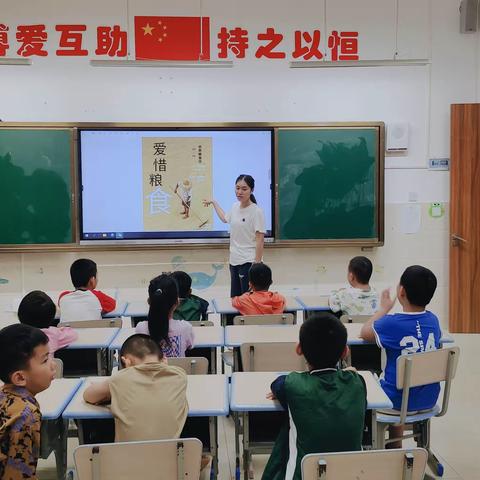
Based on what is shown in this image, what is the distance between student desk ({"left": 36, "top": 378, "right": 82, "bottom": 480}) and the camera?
2164 millimetres

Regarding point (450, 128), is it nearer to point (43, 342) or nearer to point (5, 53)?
point (5, 53)

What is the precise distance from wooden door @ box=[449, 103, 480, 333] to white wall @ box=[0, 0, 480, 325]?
0.11 meters

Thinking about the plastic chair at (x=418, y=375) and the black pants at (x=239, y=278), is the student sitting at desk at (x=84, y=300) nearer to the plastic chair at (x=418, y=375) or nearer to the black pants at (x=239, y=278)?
the black pants at (x=239, y=278)

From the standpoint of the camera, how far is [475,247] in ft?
20.3

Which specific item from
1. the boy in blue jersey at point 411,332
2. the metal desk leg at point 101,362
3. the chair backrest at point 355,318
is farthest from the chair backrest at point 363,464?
the chair backrest at point 355,318

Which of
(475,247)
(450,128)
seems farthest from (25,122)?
(475,247)

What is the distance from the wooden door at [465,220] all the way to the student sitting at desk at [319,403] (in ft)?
14.7

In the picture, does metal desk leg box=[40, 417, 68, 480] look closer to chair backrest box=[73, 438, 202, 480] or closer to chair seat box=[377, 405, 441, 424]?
chair backrest box=[73, 438, 202, 480]

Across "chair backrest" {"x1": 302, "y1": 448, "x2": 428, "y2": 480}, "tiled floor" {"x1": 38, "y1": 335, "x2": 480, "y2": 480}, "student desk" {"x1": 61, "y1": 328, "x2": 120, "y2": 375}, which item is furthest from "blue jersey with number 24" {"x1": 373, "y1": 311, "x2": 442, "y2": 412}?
"student desk" {"x1": 61, "y1": 328, "x2": 120, "y2": 375}

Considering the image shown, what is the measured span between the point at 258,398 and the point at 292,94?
4.31 meters

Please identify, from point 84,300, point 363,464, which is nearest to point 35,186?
point 84,300

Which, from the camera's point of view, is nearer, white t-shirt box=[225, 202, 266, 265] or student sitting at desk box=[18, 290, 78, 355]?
student sitting at desk box=[18, 290, 78, 355]

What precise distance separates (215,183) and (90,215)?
1.21 meters

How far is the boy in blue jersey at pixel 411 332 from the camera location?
2779 mm
